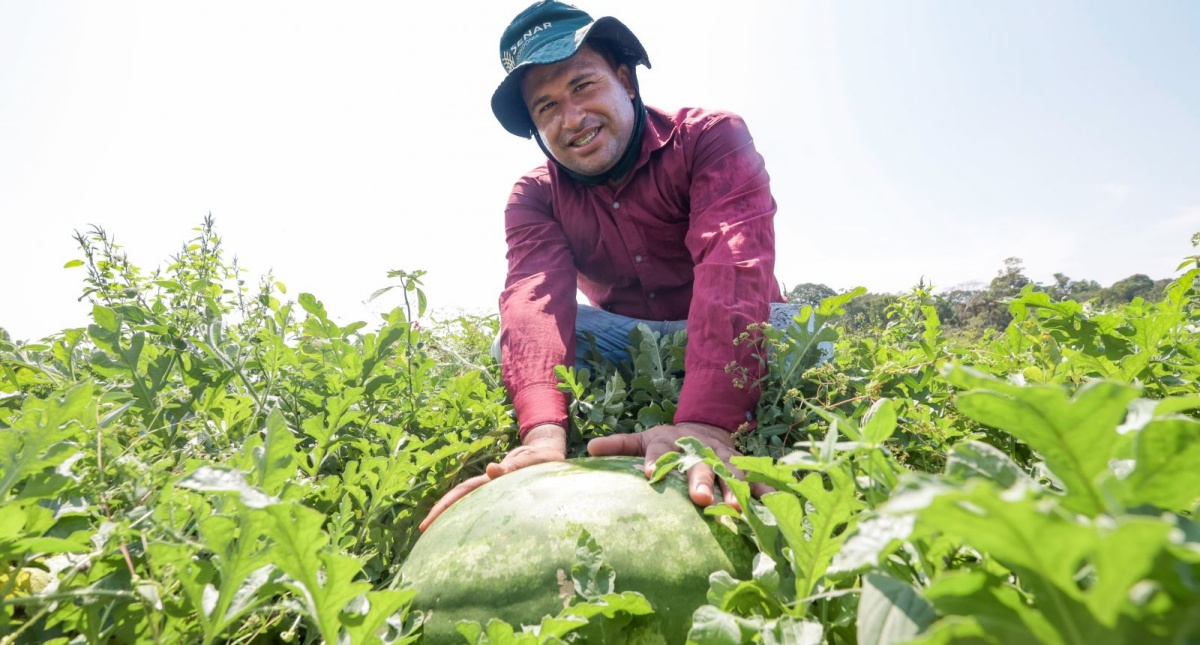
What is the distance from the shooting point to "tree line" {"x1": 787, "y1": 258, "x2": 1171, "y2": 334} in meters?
2.86

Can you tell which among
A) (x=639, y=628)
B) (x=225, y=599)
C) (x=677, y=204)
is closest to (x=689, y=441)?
(x=639, y=628)

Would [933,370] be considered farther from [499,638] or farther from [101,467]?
[101,467]

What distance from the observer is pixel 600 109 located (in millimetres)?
3217

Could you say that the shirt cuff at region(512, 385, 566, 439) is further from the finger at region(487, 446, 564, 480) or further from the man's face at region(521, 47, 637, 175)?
the man's face at region(521, 47, 637, 175)

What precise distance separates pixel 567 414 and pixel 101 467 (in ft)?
5.10

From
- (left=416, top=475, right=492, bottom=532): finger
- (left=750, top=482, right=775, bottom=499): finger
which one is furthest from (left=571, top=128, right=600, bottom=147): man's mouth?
(left=750, top=482, right=775, bottom=499): finger

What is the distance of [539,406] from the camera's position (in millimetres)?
2457

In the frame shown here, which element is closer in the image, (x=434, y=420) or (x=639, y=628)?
(x=639, y=628)

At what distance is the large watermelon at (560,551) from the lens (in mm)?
1311

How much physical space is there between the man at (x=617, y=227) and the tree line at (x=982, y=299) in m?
0.42

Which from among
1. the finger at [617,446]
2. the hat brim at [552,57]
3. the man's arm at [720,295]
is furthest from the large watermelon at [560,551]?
the hat brim at [552,57]

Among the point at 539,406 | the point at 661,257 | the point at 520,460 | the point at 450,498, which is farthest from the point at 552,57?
the point at 450,498

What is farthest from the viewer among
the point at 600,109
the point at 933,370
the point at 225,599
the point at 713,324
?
the point at 600,109

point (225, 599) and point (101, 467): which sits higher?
point (101, 467)
